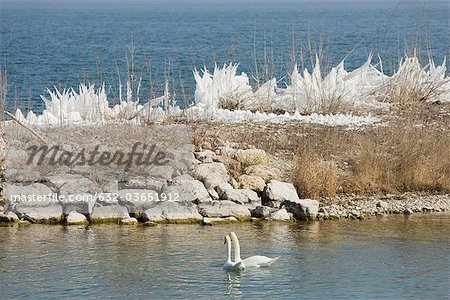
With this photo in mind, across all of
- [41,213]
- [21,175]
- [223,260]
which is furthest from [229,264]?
[21,175]

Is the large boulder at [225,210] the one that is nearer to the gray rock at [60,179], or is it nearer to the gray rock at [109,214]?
the gray rock at [109,214]

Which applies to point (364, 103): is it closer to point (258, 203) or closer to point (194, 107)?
point (194, 107)

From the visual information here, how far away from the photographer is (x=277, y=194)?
15461mm

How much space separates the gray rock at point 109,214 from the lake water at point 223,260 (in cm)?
30

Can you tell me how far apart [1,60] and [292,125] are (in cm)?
2514

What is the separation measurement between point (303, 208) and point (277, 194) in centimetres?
56

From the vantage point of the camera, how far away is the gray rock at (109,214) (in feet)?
49.1

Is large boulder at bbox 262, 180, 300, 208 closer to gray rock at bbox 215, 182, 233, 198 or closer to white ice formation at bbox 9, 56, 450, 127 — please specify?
gray rock at bbox 215, 182, 233, 198

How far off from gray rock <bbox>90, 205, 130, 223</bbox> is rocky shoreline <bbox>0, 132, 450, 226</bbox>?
0.05 feet

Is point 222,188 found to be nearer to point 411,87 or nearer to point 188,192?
point 188,192

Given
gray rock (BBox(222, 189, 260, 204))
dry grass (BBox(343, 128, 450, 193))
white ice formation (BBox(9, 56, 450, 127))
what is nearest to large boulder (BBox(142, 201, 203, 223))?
gray rock (BBox(222, 189, 260, 204))

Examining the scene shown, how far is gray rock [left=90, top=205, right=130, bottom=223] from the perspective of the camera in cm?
1497

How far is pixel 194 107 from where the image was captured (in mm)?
19781

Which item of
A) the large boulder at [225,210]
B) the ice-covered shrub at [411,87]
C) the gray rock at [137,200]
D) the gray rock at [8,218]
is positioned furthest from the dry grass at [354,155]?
the gray rock at [8,218]
